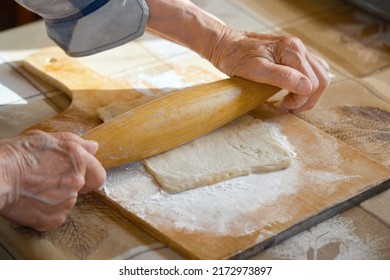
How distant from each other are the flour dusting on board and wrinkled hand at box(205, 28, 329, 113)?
0.67ft

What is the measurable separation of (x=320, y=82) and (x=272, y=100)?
14 cm

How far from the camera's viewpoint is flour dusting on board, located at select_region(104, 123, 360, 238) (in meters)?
1.28

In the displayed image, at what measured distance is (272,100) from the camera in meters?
1.71

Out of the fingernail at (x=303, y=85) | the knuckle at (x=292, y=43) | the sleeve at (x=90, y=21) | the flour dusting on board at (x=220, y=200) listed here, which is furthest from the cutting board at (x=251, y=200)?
the sleeve at (x=90, y=21)

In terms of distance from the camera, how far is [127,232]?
51.1 inches

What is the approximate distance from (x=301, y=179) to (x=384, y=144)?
282mm

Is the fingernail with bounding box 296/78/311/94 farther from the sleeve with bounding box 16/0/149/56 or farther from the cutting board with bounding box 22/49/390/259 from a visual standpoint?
the sleeve with bounding box 16/0/149/56

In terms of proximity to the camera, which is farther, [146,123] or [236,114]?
[236,114]

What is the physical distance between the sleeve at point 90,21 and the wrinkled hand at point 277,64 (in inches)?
7.9

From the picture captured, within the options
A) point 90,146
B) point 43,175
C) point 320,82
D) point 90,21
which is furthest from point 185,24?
point 43,175

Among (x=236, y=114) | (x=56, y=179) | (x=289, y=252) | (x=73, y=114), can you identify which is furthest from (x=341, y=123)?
(x=56, y=179)

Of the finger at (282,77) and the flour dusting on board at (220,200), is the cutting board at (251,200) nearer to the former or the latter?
the flour dusting on board at (220,200)

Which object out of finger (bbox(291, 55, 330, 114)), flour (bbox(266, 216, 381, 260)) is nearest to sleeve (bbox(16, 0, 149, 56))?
finger (bbox(291, 55, 330, 114))

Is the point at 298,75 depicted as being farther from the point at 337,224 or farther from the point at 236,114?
the point at 337,224
